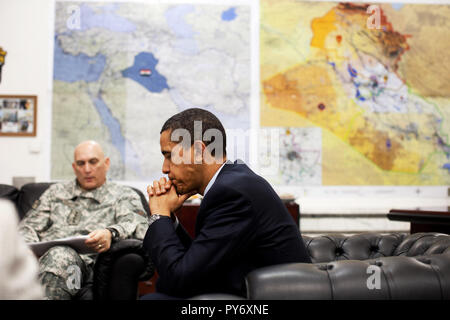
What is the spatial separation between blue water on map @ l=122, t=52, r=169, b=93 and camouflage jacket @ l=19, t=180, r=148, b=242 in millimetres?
1280

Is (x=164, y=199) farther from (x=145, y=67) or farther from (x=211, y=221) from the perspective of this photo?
(x=145, y=67)

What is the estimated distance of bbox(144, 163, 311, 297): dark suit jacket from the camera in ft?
4.13

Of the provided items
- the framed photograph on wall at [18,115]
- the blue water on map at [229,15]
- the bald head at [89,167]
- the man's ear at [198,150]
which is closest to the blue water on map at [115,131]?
the framed photograph on wall at [18,115]

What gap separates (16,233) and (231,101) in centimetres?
A: 341

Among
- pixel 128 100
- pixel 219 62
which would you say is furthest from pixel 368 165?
pixel 128 100

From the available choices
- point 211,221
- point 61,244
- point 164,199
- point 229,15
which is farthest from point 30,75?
point 211,221

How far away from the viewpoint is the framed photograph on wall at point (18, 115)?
392 centimetres

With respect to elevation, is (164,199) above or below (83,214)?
above

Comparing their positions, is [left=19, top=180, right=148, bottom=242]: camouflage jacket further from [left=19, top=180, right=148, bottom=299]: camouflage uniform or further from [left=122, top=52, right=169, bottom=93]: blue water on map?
[left=122, top=52, right=169, bottom=93]: blue water on map

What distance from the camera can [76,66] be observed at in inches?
156

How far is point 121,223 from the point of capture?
2.80 meters

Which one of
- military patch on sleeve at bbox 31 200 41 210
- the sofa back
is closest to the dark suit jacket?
the sofa back

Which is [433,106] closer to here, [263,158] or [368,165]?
[368,165]

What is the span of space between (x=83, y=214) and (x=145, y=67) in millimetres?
1687
